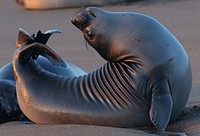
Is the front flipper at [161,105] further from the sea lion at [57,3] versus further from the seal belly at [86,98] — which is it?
the sea lion at [57,3]

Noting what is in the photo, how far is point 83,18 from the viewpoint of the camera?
342 cm

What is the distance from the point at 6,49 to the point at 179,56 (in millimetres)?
3350

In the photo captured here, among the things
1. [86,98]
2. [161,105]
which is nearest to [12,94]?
[86,98]

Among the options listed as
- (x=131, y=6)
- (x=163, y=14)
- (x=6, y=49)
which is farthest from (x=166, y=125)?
(x=131, y=6)

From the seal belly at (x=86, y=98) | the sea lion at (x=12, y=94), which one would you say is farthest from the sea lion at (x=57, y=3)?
the seal belly at (x=86, y=98)

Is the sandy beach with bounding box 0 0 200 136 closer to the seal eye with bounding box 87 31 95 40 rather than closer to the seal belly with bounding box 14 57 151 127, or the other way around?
the seal belly with bounding box 14 57 151 127

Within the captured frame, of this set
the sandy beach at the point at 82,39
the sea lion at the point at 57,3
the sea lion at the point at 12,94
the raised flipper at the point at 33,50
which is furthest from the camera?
the sea lion at the point at 57,3

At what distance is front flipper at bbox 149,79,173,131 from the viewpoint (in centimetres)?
325

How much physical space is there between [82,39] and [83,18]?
122 inches

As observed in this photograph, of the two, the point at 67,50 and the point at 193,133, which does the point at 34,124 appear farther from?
the point at 67,50

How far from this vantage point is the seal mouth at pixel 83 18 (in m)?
3.41

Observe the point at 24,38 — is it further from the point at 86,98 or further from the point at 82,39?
the point at 82,39

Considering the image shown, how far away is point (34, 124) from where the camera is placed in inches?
142

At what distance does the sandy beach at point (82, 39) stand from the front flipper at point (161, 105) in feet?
0.33
